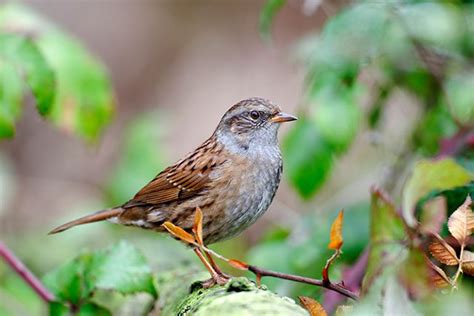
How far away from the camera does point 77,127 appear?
3.99 metres

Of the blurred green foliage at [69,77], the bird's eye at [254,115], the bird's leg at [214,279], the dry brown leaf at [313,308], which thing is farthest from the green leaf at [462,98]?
the dry brown leaf at [313,308]

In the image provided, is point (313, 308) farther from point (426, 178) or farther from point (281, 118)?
point (281, 118)

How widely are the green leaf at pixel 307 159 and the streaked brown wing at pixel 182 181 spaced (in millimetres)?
387

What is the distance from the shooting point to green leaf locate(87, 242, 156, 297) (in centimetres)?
275

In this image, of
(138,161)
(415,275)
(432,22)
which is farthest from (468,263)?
(138,161)

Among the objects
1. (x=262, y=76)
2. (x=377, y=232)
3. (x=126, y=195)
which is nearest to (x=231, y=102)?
(x=262, y=76)

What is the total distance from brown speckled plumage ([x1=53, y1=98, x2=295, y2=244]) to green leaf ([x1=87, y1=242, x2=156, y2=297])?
55 cm

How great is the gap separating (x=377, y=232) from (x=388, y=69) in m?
2.32

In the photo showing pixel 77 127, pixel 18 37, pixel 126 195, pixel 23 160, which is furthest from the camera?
pixel 23 160

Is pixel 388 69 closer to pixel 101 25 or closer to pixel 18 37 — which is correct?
pixel 18 37

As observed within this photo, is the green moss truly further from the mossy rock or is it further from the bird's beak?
the bird's beak

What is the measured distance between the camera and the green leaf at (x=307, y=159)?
12.6 ft

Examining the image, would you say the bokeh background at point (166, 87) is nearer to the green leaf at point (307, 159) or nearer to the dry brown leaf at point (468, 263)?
the green leaf at point (307, 159)

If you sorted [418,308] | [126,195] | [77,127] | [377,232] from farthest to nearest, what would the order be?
1. [126,195]
2. [77,127]
3. [377,232]
4. [418,308]
